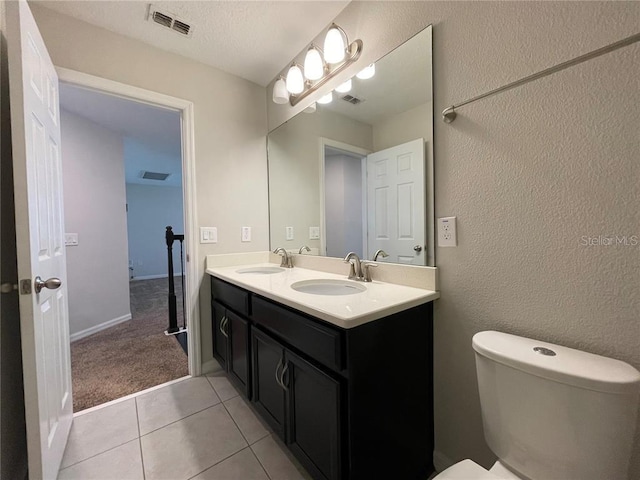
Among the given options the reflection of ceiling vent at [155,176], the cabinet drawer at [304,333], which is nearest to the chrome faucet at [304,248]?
the cabinet drawer at [304,333]

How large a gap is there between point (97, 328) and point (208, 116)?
100 inches

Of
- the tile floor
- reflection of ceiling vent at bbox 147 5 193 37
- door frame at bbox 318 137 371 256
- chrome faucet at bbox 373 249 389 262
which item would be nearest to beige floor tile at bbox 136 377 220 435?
the tile floor

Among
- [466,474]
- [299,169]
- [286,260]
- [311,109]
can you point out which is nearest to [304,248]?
[286,260]

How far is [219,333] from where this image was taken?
181 centimetres

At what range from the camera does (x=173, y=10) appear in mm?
1469

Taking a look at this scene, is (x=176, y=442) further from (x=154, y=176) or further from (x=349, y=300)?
(x=154, y=176)

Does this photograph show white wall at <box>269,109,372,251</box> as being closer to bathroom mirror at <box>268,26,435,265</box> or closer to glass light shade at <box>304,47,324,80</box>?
bathroom mirror at <box>268,26,435,265</box>

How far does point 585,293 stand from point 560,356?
0.21m

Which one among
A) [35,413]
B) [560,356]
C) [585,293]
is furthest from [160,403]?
[585,293]

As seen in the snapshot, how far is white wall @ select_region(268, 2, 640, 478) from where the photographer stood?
2.35ft

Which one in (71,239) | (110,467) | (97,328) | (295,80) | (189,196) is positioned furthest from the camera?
(97,328)

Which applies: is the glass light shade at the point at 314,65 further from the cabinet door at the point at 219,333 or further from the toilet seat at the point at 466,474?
the toilet seat at the point at 466,474

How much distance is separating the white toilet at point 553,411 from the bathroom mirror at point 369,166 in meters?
0.49

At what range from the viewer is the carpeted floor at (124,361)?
69.9 inches
